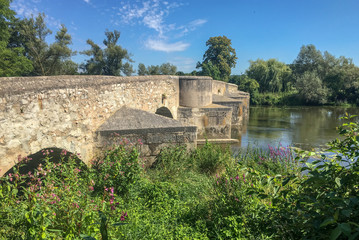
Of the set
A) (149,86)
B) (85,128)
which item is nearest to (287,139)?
(149,86)

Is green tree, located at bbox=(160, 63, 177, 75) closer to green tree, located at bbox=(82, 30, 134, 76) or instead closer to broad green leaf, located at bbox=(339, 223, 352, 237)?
green tree, located at bbox=(82, 30, 134, 76)

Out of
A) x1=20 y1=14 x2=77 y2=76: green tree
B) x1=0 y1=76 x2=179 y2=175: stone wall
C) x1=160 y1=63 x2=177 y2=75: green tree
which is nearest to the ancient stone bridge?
x1=0 y1=76 x2=179 y2=175: stone wall

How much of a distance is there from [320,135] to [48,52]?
1163 inches

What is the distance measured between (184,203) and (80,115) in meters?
2.89

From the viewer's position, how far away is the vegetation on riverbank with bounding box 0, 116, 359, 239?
1713 millimetres

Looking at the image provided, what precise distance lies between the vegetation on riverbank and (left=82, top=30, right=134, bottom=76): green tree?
3187cm

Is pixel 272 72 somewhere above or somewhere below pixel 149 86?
above

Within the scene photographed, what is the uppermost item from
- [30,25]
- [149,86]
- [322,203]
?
[30,25]

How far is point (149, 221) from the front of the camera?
3076 mm

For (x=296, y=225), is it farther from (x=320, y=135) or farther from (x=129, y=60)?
(x=129, y=60)

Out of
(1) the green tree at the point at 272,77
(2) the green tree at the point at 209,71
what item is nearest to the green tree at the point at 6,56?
(2) the green tree at the point at 209,71

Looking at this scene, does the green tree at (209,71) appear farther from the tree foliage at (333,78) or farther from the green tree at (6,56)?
the green tree at (6,56)

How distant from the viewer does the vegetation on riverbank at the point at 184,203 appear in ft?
5.62

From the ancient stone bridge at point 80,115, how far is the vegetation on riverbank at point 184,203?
564mm
